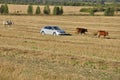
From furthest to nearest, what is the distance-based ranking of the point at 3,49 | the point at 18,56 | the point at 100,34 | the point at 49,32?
the point at 49,32
the point at 100,34
the point at 3,49
the point at 18,56

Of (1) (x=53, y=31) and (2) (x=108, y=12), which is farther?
(2) (x=108, y=12)

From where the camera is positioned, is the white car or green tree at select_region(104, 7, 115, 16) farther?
green tree at select_region(104, 7, 115, 16)

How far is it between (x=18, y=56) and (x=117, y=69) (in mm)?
7540

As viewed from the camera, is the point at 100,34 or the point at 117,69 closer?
the point at 117,69

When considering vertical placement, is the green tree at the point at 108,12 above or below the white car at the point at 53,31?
below

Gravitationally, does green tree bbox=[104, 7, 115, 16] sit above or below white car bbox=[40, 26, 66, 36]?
below

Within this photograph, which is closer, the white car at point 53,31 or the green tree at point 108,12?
the white car at point 53,31

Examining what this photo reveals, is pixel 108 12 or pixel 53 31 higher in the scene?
pixel 53 31

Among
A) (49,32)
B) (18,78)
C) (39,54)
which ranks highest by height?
(18,78)

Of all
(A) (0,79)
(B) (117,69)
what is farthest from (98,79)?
(A) (0,79)

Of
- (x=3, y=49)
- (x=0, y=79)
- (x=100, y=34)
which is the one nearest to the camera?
(x=0, y=79)

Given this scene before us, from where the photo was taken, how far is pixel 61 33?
47.3 metres

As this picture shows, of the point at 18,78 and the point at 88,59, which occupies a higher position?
the point at 18,78

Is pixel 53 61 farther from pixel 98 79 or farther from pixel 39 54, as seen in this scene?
pixel 98 79
